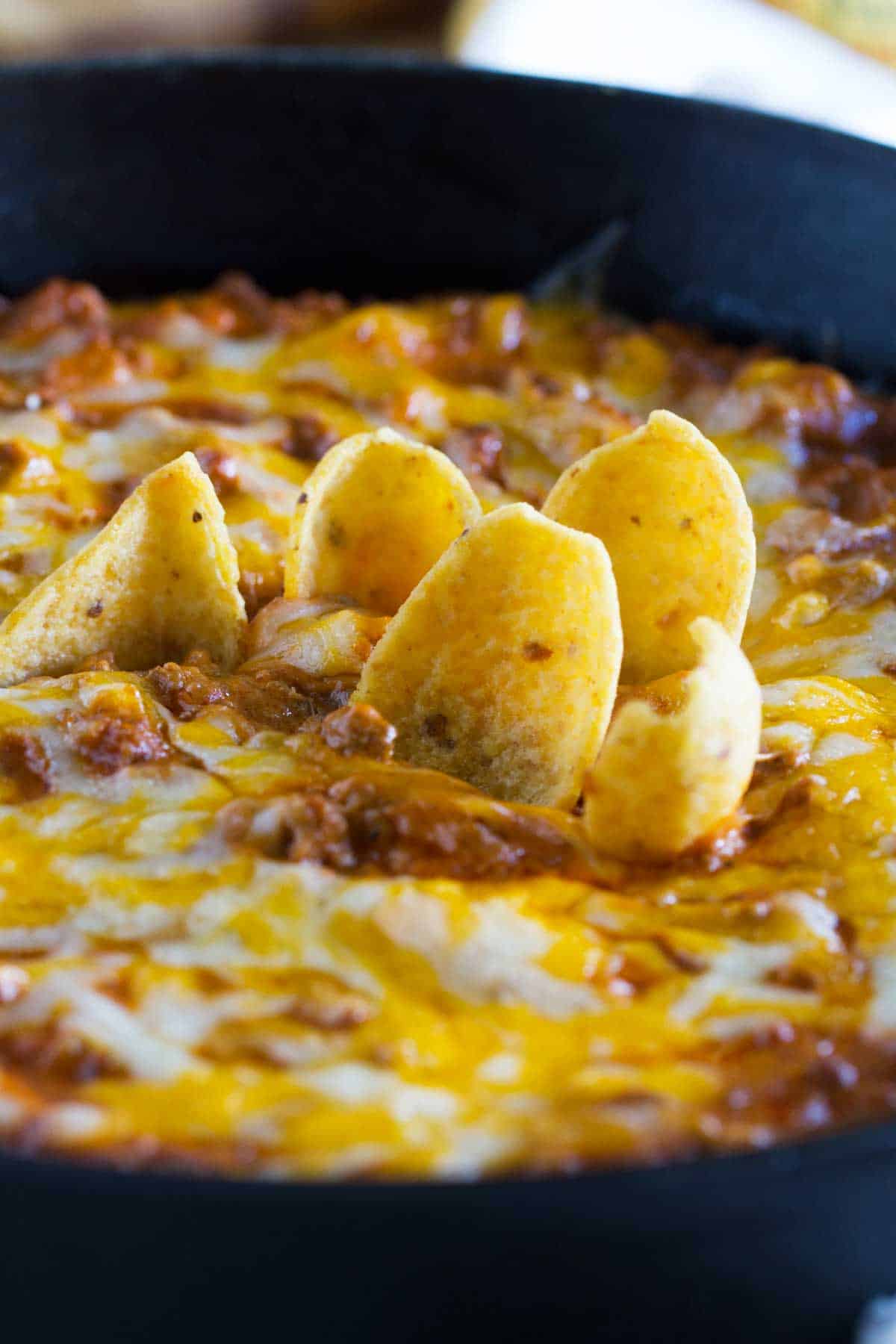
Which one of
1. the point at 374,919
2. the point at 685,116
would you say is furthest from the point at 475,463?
the point at 374,919

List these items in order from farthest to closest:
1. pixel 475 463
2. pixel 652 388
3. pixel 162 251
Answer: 1. pixel 162 251
2. pixel 652 388
3. pixel 475 463

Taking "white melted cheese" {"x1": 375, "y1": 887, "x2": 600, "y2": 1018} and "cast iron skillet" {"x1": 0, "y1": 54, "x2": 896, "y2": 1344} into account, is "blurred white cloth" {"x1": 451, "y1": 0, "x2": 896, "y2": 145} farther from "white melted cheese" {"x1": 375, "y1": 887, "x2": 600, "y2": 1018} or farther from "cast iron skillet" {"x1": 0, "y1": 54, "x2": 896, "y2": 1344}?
"white melted cheese" {"x1": 375, "y1": 887, "x2": 600, "y2": 1018}

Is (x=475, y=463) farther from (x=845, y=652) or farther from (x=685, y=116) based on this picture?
(x=685, y=116)

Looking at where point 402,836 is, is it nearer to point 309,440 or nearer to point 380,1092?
point 380,1092

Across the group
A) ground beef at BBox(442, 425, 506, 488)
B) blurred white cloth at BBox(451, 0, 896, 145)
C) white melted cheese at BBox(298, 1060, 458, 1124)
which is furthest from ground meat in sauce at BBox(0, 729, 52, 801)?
blurred white cloth at BBox(451, 0, 896, 145)

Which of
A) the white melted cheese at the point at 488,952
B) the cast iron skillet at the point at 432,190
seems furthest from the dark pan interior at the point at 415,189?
the white melted cheese at the point at 488,952

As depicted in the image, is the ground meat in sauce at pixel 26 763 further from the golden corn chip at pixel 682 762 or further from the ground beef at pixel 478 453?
the ground beef at pixel 478 453
